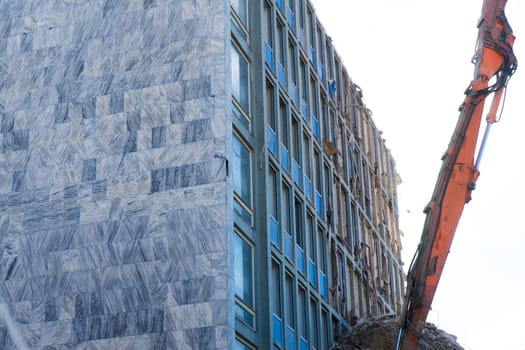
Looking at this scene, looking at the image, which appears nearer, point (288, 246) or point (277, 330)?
point (277, 330)

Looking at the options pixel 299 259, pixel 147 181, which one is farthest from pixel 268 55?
pixel 147 181

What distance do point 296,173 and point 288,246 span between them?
155 inches

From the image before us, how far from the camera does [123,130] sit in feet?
104

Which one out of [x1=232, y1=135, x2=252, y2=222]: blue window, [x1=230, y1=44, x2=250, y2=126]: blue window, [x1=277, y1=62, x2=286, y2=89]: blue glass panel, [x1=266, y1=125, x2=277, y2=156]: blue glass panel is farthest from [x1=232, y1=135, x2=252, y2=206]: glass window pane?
[x1=277, y1=62, x2=286, y2=89]: blue glass panel

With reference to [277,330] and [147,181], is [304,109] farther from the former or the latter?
[147,181]

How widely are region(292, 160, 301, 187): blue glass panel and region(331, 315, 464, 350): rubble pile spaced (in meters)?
6.90

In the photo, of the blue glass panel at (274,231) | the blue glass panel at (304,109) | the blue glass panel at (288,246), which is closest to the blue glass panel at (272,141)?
the blue glass panel at (274,231)

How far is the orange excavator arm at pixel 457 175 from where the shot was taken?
3025 centimetres

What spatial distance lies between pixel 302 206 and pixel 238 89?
721cm

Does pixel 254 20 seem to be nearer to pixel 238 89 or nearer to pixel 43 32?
pixel 238 89

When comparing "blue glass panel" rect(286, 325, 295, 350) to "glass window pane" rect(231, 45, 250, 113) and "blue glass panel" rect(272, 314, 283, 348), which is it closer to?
"blue glass panel" rect(272, 314, 283, 348)

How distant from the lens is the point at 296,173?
4034 cm

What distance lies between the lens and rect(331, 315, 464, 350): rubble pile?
38.8 metres

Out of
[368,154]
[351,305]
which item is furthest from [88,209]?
[368,154]
